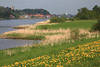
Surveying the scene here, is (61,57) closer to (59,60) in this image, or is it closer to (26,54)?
(59,60)

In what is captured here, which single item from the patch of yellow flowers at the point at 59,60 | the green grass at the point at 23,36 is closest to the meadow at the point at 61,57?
the patch of yellow flowers at the point at 59,60

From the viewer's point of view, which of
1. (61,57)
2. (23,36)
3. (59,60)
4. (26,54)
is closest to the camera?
(59,60)

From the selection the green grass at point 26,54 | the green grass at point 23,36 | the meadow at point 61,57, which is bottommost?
the green grass at point 23,36

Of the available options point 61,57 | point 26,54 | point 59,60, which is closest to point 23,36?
point 26,54

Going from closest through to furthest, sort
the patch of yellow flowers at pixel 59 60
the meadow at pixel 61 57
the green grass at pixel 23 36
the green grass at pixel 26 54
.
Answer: the meadow at pixel 61 57 < the patch of yellow flowers at pixel 59 60 < the green grass at pixel 26 54 < the green grass at pixel 23 36

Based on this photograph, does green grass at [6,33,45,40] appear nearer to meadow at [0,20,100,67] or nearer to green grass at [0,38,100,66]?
meadow at [0,20,100,67]

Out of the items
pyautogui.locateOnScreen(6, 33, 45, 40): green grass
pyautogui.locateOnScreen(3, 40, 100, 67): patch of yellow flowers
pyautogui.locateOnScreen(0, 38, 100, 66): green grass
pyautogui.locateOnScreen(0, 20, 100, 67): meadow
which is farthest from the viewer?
pyautogui.locateOnScreen(6, 33, 45, 40): green grass

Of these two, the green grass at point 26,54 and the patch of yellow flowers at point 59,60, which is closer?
the patch of yellow flowers at point 59,60

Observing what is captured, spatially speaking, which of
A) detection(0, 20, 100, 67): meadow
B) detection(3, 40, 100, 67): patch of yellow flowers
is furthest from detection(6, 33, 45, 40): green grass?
detection(3, 40, 100, 67): patch of yellow flowers

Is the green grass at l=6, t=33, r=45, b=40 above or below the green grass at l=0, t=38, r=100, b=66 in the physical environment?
below

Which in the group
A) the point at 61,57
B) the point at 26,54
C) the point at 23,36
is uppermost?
the point at 61,57

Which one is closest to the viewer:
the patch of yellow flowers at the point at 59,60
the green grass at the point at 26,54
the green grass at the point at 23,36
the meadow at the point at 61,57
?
the meadow at the point at 61,57

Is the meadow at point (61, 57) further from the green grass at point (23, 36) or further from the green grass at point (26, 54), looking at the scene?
the green grass at point (23, 36)

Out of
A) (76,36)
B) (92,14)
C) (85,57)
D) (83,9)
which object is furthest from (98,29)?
(83,9)
